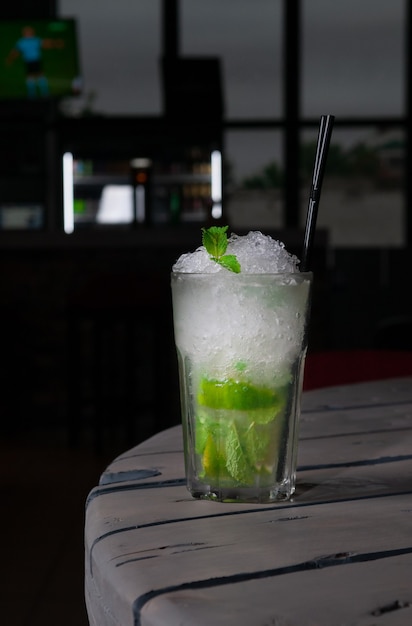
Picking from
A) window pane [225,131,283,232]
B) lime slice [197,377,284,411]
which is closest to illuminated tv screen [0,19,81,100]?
window pane [225,131,283,232]

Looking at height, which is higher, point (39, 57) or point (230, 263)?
point (39, 57)

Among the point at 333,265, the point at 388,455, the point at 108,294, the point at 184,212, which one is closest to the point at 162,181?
the point at 184,212

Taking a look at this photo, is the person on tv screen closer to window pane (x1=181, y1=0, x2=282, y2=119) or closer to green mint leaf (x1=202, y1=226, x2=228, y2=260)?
window pane (x1=181, y1=0, x2=282, y2=119)

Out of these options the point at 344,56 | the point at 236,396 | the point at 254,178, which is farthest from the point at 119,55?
the point at 236,396

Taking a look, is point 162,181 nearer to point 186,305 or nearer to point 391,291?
point 391,291

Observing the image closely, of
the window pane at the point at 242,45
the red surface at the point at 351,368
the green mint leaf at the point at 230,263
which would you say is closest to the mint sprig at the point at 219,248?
the green mint leaf at the point at 230,263

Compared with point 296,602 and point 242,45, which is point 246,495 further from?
point 242,45
